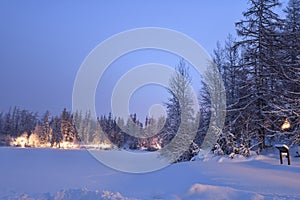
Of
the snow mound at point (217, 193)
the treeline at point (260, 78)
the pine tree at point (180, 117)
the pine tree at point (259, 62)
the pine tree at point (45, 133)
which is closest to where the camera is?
the snow mound at point (217, 193)

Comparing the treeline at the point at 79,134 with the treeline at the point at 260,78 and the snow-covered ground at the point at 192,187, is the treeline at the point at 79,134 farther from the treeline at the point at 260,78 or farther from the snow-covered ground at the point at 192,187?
the snow-covered ground at the point at 192,187

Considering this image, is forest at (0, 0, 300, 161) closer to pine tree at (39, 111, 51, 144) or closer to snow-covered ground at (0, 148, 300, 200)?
snow-covered ground at (0, 148, 300, 200)

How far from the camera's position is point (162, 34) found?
49.4 ft

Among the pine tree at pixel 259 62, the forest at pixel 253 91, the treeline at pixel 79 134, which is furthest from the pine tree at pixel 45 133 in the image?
the pine tree at pixel 259 62

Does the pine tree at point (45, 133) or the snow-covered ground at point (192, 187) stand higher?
the pine tree at point (45, 133)

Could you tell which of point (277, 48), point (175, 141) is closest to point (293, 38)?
point (277, 48)

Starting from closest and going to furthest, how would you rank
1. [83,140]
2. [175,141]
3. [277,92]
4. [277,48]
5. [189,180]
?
[189,180] → [277,92] → [277,48] → [175,141] → [83,140]

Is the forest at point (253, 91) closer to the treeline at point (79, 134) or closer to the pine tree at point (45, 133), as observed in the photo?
the treeline at point (79, 134)

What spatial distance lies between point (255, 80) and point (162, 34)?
700 cm

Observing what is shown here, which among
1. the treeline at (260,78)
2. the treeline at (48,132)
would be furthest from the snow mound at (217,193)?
the treeline at (48,132)

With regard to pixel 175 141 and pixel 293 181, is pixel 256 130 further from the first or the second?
pixel 293 181

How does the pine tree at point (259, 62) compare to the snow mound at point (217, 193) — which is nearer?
the snow mound at point (217, 193)

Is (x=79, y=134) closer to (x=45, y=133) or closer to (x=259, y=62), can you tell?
(x=45, y=133)

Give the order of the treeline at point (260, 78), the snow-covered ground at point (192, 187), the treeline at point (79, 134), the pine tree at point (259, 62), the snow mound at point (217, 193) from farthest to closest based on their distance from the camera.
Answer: the treeline at point (79, 134) < the pine tree at point (259, 62) < the treeline at point (260, 78) < the snow-covered ground at point (192, 187) < the snow mound at point (217, 193)
